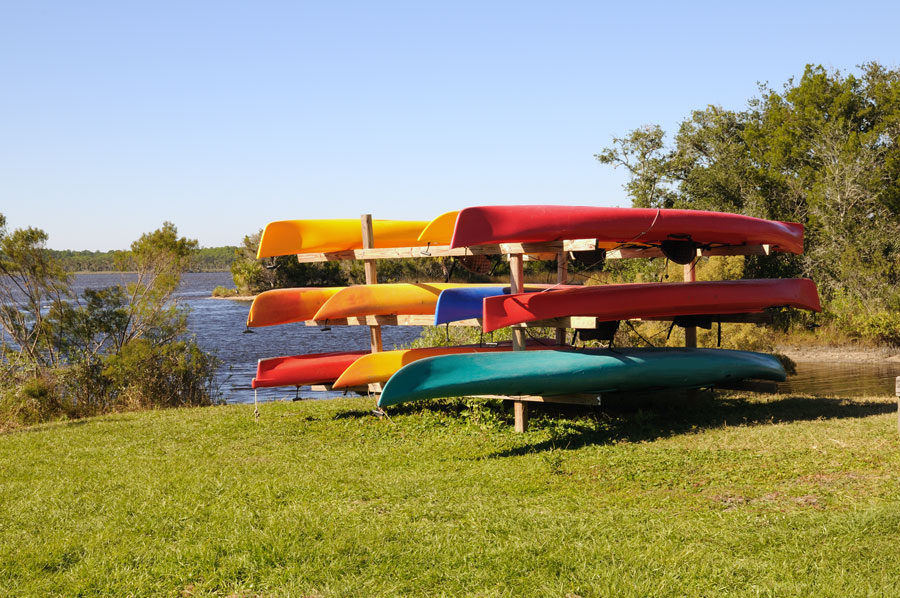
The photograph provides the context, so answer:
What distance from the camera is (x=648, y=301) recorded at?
29.9 feet

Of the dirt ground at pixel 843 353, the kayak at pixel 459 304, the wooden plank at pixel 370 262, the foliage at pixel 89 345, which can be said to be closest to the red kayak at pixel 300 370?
the wooden plank at pixel 370 262

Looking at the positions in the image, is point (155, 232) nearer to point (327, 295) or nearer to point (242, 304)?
point (327, 295)

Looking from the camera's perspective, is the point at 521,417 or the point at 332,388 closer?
the point at 521,417

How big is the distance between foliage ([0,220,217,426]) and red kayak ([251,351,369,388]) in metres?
4.02

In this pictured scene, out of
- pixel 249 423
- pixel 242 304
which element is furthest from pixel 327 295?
pixel 242 304

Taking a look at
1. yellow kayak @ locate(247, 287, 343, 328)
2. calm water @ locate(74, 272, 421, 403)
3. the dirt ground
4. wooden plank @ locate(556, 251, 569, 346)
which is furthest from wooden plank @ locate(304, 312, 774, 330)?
the dirt ground

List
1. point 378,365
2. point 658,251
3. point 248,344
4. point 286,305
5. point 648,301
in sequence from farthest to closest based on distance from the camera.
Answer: point 248,344 → point 658,251 → point 286,305 → point 378,365 → point 648,301

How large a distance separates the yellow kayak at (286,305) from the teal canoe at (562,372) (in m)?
2.79

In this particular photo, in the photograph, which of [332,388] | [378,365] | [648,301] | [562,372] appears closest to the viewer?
[562,372]

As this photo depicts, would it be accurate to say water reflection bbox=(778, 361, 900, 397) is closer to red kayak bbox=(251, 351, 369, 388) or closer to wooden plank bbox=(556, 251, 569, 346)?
wooden plank bbox=(556, 251, 569, 346)

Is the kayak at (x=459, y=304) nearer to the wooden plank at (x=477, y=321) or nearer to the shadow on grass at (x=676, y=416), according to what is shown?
the wooden plank at (x=477, y=321)

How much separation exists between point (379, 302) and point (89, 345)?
8202 millimetres

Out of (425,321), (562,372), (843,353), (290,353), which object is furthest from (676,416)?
(290,353)

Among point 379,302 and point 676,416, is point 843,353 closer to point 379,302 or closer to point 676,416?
point 676,416
